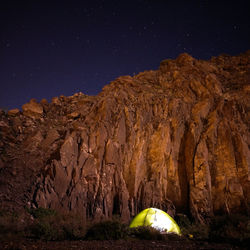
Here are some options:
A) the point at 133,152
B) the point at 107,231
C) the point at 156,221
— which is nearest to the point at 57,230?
the point at 107,231

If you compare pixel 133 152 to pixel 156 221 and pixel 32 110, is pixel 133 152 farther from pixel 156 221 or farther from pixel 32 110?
pixel 32 110

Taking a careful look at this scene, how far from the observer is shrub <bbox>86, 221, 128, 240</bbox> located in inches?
385

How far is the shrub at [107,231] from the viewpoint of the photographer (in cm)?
979

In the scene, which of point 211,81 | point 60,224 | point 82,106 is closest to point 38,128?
point 82,106

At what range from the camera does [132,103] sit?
22.7 meters

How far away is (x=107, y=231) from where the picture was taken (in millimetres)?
10062

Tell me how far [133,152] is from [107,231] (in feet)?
32.3

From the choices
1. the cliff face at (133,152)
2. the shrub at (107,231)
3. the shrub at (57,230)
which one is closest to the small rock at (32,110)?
the cliff face at (133,152)

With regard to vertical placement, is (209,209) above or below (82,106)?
below

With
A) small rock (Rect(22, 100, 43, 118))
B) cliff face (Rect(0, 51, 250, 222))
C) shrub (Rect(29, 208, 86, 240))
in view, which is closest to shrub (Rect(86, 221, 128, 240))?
shrub (Rect(29, 208, 86, 240))

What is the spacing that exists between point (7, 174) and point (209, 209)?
16666 mm

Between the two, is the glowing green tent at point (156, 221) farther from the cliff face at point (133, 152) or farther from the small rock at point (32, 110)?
the small rock at point (32, 110)

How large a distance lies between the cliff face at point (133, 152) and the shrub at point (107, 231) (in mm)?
4366

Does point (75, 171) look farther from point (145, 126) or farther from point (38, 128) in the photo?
point (145, 126)
